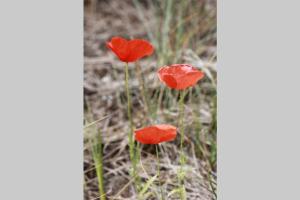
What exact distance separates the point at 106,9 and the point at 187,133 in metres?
0.76

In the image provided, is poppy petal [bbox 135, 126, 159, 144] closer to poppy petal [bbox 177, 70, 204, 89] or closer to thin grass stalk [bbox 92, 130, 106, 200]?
poppy petal [bbox 177, 70, 204, 89]

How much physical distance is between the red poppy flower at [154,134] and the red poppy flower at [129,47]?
7.2 inches

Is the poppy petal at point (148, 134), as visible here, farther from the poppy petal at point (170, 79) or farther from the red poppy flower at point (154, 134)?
the poppy petal at point (170, 79)

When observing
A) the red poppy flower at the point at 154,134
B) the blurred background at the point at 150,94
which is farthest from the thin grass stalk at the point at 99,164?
the red poppy flower at the point at 154,134

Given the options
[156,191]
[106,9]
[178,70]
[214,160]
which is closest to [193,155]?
[214,160]

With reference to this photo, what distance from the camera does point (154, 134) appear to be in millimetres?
1582

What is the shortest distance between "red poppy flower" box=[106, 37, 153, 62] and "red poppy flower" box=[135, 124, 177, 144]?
182mm

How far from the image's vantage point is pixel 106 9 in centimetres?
258

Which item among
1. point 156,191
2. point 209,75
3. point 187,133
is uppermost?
point 209,75

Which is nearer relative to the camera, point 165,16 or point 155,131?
point 155,131

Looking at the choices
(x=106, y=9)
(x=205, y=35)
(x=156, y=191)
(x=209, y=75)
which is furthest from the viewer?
(x=106, y=9)

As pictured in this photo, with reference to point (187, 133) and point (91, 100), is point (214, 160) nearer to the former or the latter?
point (187, 133)

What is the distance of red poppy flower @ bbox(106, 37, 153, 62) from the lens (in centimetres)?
163

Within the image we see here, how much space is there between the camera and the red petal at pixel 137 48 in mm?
1633
